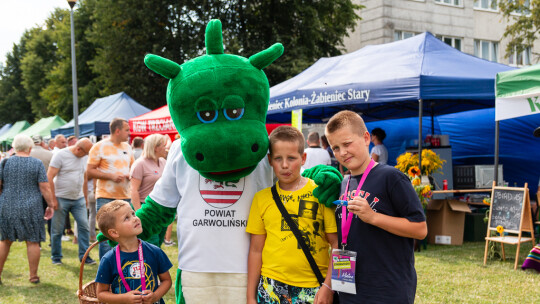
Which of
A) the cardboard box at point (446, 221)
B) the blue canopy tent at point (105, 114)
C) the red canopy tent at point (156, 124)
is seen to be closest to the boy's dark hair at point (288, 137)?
the cardboard box at point (446, 221)

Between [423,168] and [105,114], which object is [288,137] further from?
[105,114]

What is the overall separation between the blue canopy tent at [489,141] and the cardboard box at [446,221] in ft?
11.8

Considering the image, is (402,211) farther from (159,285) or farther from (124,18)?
(124,18)

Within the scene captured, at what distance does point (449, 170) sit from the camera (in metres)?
8.84

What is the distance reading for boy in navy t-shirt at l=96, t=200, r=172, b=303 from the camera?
9.16 ft

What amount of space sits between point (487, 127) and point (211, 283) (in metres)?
10.5

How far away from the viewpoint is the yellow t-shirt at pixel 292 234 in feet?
8.09

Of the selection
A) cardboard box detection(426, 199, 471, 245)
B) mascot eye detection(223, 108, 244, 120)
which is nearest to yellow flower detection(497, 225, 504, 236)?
cardboard box detection(426, 199, 471, 245)

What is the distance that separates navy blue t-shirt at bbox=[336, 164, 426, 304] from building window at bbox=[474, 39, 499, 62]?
24451 mm

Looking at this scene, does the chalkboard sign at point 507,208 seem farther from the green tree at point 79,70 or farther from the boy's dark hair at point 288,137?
the green tree at point 79,70

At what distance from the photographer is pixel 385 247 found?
7.56ft

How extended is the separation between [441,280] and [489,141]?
22.3ft

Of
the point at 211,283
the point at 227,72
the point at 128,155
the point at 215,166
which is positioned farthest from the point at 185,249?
the point at 128,155

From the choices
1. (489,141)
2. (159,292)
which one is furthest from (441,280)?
(489,141)
